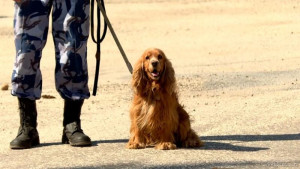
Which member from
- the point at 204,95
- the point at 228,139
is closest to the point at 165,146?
the point at 228,139

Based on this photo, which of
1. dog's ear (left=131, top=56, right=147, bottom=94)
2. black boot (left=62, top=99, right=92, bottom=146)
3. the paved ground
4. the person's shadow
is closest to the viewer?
the paved ground

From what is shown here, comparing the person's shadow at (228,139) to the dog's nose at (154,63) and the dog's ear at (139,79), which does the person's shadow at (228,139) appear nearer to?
the dog's ear at (139,79)

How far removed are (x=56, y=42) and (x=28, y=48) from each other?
22cm

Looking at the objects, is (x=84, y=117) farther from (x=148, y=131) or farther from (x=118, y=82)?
(x=118, y=82)

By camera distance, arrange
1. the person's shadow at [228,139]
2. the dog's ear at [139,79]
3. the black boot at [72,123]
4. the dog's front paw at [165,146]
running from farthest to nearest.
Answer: the black boot at [72,123]
the person's shadow at [228,139]
the dog's ear at [139,79]
the dog's front paw at [165,146]

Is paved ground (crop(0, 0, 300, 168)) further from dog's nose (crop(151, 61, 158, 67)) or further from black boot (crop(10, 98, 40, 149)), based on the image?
dog's nose (crop(151, 61, 158, 67))

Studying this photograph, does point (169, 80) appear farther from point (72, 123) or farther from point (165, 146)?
point (72, 123)

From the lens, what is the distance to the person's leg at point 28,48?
306 inches

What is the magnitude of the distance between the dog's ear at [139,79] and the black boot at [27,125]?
89cm

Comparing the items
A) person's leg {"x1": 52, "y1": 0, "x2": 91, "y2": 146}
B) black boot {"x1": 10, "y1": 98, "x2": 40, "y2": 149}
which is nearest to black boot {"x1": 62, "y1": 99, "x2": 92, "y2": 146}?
person's leg {"x1": 52, "y1": 0, "x2": 91, "y2": 146}

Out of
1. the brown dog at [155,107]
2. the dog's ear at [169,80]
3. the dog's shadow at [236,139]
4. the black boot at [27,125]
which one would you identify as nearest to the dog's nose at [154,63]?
the brown dog at [155,107]

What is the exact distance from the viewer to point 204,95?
37.6 ft

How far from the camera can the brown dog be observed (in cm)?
761

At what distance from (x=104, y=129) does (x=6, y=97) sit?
10.4 feet
